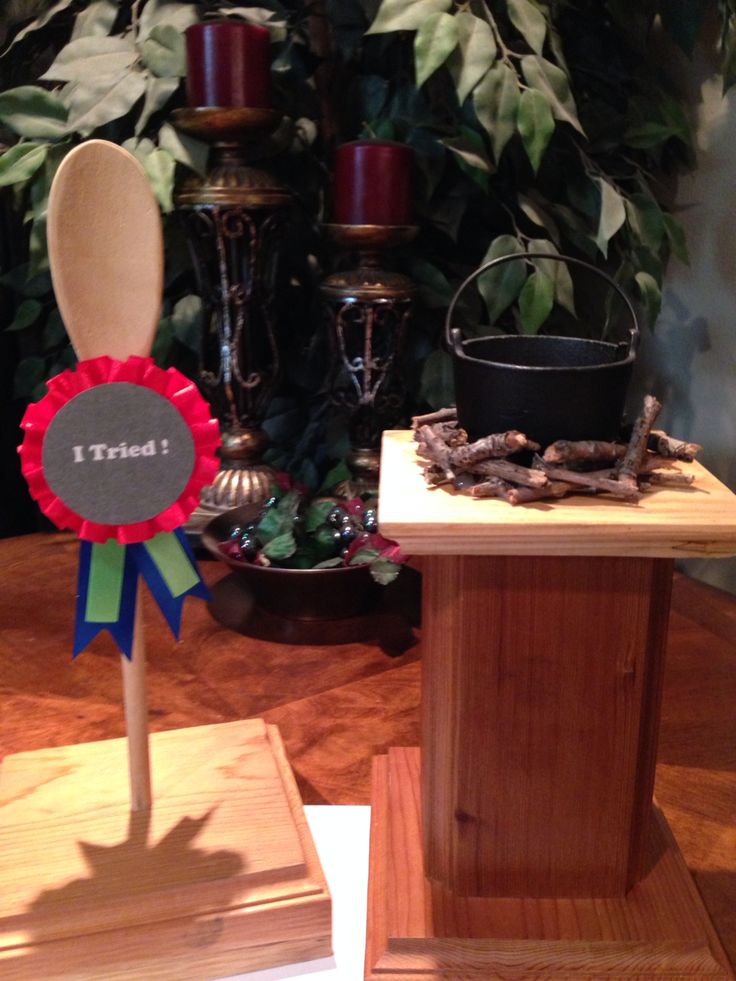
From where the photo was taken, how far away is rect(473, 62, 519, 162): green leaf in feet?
3.17

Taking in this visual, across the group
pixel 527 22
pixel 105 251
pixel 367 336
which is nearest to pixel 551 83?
pixel 527 22

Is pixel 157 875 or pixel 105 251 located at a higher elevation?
pixel 105 251

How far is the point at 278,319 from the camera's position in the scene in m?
1.34

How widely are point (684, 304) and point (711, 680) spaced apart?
2.03ft

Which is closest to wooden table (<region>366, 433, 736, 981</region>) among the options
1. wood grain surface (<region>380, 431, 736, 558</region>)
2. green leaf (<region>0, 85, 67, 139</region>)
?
wood grain surface (<region>380, 431, 736, 558</region>)

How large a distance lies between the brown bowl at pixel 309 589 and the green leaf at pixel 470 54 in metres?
0.53

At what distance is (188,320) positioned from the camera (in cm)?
120

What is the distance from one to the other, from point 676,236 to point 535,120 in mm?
282

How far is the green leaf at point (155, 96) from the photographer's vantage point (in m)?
1.07

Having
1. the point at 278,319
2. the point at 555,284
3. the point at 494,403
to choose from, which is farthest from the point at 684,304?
the point at 494,403

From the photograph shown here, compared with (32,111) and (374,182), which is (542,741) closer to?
(374,182)

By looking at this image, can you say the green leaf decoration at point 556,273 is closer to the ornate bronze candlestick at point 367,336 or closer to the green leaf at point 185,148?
the ornate bronze candlestick at point 367,336

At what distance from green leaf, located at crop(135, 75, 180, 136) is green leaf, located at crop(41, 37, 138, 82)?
0.04 meters

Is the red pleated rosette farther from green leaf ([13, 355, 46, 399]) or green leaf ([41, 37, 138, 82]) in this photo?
green leaf ([13, 355, 46, 399])
